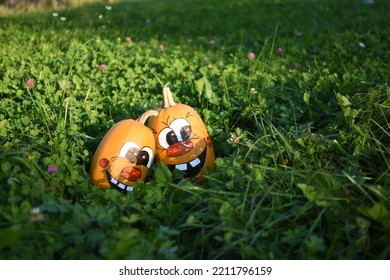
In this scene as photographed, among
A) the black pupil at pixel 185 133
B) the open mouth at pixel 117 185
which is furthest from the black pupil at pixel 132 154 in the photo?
the black pupil at pixel 185 133

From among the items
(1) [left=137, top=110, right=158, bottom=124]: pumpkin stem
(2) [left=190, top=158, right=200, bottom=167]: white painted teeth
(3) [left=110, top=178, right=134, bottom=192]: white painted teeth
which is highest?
(1) [left=137, top=110, right=158, bottom=124]: pumpkin stem

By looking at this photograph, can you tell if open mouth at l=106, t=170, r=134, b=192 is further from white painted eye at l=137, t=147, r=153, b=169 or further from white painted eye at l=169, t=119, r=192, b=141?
white painted eye at l=169, t=119, r=192, b=141

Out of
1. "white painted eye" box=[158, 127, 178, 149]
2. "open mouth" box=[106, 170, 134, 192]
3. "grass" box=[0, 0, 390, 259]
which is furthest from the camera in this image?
"white painted eye" box=[158, 127, 178, 149]

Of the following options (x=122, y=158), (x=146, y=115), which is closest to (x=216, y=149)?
(x=146, y=115)

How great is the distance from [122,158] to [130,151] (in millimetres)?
52

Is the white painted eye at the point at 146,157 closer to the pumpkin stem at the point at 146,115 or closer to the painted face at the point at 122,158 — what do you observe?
the painted face at the point at 122,158

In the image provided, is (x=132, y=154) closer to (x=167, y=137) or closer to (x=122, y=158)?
(x=122, y=158)

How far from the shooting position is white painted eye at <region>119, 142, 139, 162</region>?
2082 millimetres

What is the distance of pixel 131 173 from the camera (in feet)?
6.86

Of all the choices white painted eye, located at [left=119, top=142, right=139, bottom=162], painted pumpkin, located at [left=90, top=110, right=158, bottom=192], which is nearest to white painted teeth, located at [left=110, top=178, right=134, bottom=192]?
painted pumpkin, located at [left=90, top=110, right=158, bottom=192]

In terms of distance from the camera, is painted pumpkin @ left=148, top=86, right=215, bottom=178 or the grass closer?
the grass

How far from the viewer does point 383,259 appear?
4.99 ft

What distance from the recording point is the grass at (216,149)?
1612mm

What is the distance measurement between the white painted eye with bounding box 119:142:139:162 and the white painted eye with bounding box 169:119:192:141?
0.22 metres
